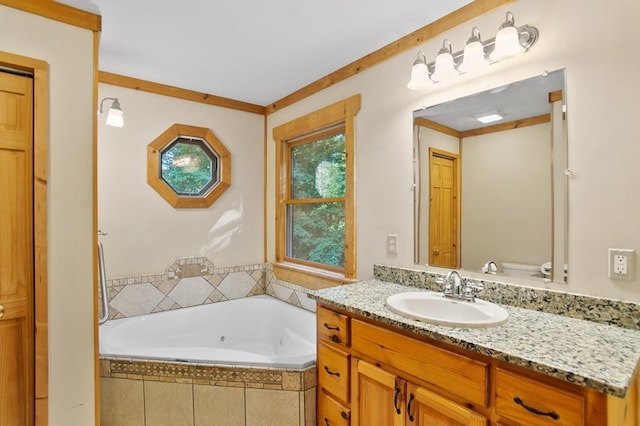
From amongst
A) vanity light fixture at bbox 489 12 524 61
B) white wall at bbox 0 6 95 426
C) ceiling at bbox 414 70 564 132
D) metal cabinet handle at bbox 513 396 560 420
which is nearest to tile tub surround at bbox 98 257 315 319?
white wall at bbox 0 6 95 426

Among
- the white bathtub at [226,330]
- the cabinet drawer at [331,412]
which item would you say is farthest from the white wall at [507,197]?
the white bathtub at [226,330]

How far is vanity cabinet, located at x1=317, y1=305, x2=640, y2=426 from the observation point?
98 centimetres

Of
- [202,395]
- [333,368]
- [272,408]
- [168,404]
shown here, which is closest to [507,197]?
[333,368]

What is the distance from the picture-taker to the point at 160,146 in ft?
9.23

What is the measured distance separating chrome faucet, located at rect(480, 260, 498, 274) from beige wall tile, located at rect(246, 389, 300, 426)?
3.88 ft

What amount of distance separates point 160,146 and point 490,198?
2.50 m

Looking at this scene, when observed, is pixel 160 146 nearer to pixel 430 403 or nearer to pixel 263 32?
pixel 263 32

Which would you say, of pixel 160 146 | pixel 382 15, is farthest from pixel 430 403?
pixel 160 146

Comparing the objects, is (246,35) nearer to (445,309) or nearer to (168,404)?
(445,309)

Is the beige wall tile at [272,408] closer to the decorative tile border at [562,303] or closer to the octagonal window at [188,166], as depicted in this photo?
the decorative tile border at [562,303]

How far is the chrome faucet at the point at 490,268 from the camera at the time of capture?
169 centimetres

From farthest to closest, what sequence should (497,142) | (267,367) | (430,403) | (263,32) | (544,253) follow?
(263,32) < (267,367) < (497,142) < (544,253) < (430,403)

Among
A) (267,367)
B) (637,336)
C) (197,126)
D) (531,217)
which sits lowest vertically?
(267,367)

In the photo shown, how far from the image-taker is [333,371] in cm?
175
